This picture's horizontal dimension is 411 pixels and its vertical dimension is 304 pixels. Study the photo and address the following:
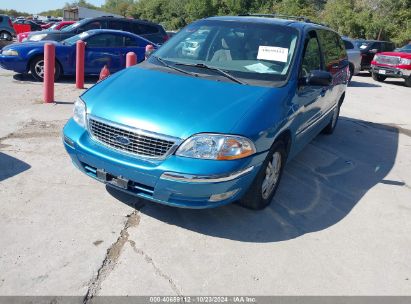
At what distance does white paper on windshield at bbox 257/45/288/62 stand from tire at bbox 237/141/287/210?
916 mm

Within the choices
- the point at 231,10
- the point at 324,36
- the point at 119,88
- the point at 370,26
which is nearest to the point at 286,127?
the point at 119,88

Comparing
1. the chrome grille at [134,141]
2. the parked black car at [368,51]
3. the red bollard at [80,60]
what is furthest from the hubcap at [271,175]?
the parked black car at [368,51]

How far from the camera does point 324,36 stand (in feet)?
18.7

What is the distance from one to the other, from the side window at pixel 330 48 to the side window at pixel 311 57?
1.02 feet

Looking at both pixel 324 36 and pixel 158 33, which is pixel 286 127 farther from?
pixel 158 33

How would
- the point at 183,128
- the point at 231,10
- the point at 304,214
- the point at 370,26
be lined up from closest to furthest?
the point at 183,128, the point at 304,214, the point at 370,26, the point at 231,10

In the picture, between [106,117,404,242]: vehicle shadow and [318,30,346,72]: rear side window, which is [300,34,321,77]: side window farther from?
[106,117,404,242]: vehicle shadow

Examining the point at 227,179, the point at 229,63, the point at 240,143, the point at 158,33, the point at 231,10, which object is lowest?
the point at 231,10

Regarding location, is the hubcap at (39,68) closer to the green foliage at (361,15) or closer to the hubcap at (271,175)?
the hubcap at (271,175)

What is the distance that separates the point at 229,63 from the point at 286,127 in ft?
3.07

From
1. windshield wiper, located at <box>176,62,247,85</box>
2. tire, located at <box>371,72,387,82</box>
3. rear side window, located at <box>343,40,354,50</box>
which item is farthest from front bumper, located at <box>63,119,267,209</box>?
tire, located at <box>371,72,387,82</box>

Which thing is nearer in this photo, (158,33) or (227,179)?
(227,179)

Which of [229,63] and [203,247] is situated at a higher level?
[229,63]

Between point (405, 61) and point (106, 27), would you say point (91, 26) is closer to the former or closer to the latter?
point (106, 27)
